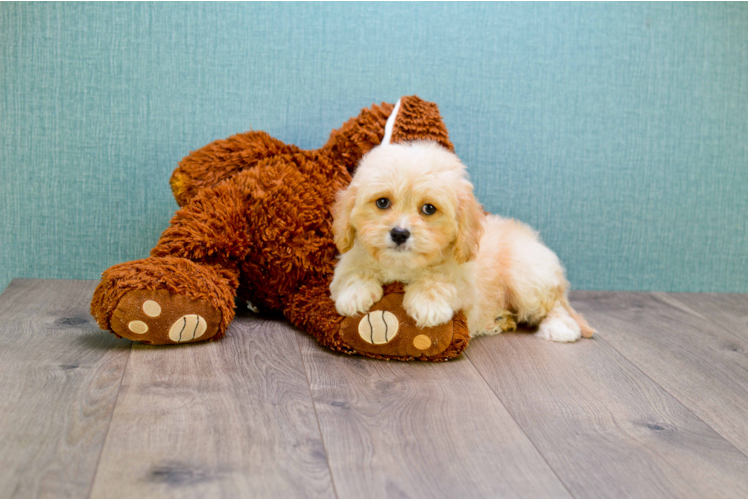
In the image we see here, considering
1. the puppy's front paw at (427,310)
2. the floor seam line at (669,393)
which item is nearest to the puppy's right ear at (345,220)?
the puppy's front paw at (427,310)

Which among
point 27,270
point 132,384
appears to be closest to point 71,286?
point 27,270

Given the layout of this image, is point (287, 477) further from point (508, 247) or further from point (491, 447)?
point (508, 247)

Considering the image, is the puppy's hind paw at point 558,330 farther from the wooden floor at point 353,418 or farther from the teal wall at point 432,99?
the teal wall at point 432,99

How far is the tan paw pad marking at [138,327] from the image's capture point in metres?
1.73

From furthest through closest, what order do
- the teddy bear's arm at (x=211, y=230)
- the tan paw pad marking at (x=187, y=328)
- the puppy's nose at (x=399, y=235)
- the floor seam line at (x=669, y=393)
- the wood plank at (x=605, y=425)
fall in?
the teddy bear's arm at (x=211, y=230), the tan paw pad marking at (x=187, y=328), the puppy's nose at (x=399, y=235), the floor seam line at (x=669, y=393), the wood plank at (x=605, y=425)

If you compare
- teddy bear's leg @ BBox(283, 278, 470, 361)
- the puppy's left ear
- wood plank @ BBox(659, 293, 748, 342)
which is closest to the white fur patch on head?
the puppy's left ear

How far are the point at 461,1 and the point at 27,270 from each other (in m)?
1.91

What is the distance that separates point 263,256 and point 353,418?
2.40ft

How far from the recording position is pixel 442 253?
1813 millimetres

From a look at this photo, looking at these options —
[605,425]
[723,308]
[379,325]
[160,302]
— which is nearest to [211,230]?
[160,302]

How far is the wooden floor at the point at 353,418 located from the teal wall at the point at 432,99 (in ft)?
1.79

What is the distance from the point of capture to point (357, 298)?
71.1 inches

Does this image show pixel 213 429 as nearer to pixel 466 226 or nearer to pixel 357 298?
pixel 357 298

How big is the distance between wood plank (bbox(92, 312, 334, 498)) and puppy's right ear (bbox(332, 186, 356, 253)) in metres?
0.35
